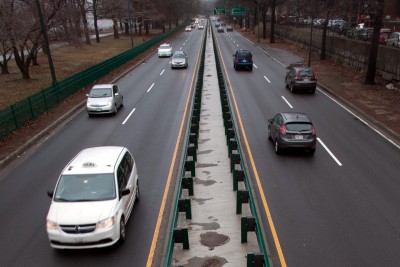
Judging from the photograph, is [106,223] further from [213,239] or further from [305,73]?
[305,73]

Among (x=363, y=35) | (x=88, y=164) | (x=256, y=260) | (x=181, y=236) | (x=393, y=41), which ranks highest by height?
(x=363, y=35)

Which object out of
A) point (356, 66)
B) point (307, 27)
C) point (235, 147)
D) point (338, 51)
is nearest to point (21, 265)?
point (235, 147)

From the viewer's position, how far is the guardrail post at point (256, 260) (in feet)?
24.2

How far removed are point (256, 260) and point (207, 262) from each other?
156 centimetres

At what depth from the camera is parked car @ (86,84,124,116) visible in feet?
71.3

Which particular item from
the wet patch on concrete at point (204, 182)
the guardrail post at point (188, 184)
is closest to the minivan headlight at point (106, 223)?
the guardrail post at point (188, 184)

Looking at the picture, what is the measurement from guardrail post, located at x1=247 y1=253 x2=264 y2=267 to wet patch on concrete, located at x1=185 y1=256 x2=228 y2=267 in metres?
1.17

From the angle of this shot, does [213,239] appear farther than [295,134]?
No

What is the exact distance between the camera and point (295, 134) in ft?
48.5

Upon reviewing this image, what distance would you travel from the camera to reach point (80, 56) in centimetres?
5147

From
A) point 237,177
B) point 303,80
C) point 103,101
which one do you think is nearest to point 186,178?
point 237,177

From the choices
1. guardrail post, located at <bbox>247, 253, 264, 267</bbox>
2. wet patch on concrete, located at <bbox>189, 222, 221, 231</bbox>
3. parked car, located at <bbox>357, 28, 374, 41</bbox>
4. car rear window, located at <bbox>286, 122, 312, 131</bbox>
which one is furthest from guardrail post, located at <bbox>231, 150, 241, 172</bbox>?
parked car, located at <bbox>357, 28, 374, 41</bbox>

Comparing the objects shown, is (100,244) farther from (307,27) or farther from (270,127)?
(307,27)

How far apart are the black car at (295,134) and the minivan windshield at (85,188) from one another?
767 centimetres
